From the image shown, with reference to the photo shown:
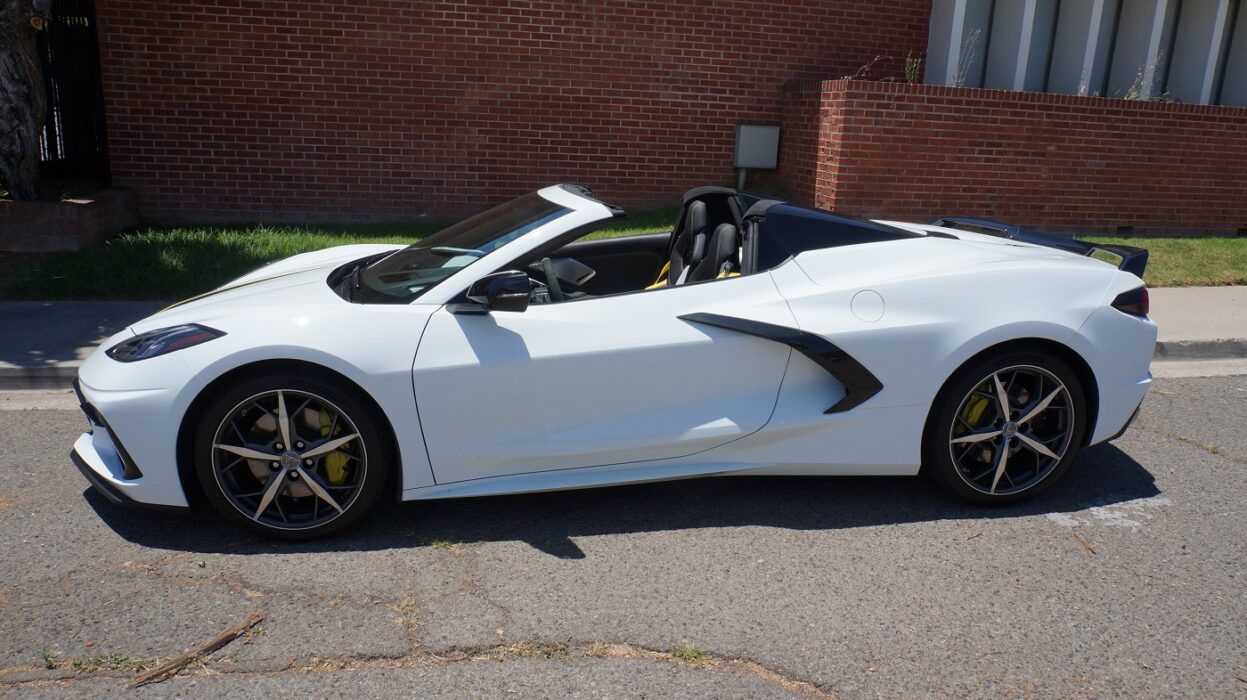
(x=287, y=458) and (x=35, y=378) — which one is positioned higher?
(x=287, y=458)

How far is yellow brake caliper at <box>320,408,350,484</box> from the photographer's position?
12.7 feet

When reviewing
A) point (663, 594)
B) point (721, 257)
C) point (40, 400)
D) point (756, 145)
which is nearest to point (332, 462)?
point (663, 594)

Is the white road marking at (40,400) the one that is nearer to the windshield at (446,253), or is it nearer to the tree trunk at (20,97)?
the windshield at (446,253)

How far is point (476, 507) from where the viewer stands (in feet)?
14.2

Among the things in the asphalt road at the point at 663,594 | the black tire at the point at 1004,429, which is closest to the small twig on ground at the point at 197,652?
the asphalt road at the point at 663,594

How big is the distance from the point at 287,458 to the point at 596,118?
25.6ft

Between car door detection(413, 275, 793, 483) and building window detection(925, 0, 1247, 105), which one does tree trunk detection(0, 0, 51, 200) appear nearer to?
car door detection(413, 275, 793, 483)

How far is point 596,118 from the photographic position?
36.0ft

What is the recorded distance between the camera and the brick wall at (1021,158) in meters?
10.1

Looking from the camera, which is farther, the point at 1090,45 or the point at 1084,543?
the point at 1090,45

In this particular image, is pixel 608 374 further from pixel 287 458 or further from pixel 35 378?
pixel 35 378

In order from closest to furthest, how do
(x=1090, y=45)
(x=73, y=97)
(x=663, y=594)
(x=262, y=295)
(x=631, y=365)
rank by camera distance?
1. (x=663, y=594)
2. (x=631, y=365)
3. (x=262, y=295)
4. (x=73, y=97)
5. (x=1090, y=45)

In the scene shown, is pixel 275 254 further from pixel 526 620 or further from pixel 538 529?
pixel 526 620

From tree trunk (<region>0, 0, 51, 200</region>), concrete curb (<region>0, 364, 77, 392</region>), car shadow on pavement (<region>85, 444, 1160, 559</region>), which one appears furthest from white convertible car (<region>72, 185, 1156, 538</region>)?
tree trunk (<region>0, 0, 51, 200</region>)
